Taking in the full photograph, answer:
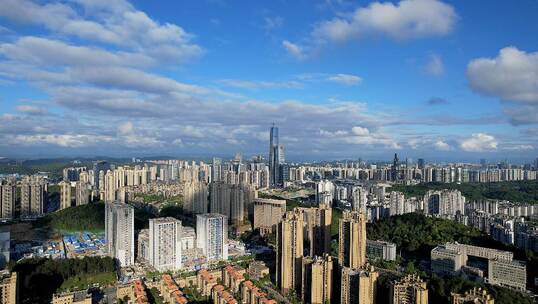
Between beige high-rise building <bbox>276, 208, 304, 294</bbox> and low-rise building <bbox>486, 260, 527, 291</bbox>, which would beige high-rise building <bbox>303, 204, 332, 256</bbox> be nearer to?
beige high-rise building <bbox>276, 208, 304, 294</bbox>

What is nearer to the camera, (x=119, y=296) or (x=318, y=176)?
(x=119, y=296)

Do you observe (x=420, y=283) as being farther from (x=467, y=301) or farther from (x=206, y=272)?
(x=206, y=272)

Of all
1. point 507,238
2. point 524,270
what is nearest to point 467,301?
point 524,270

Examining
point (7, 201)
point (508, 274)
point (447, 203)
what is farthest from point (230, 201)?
point (508, 274)

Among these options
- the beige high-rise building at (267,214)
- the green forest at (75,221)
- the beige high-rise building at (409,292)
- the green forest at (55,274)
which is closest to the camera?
the beige high-rise building at (409,292)

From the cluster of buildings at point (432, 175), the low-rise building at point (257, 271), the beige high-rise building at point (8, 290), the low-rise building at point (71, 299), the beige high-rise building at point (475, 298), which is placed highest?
the cluster of buildings at point (432, 175)

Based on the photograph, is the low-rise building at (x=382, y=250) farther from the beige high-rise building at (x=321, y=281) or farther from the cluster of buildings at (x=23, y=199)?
the cluster of buildings at (x=23, y=199)

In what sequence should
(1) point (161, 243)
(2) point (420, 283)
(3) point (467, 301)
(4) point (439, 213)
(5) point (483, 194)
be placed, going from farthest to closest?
1. (5) point (483, 194)
2. (4) point (439, 213)
3. (1) point (161, 243)
4. (2) point (420, 283)
5. (3) point (467, 301)

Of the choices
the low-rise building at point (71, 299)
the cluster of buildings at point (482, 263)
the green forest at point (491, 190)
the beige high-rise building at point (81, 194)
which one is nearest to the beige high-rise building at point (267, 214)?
the cluster of buildings at point (482, 263)
